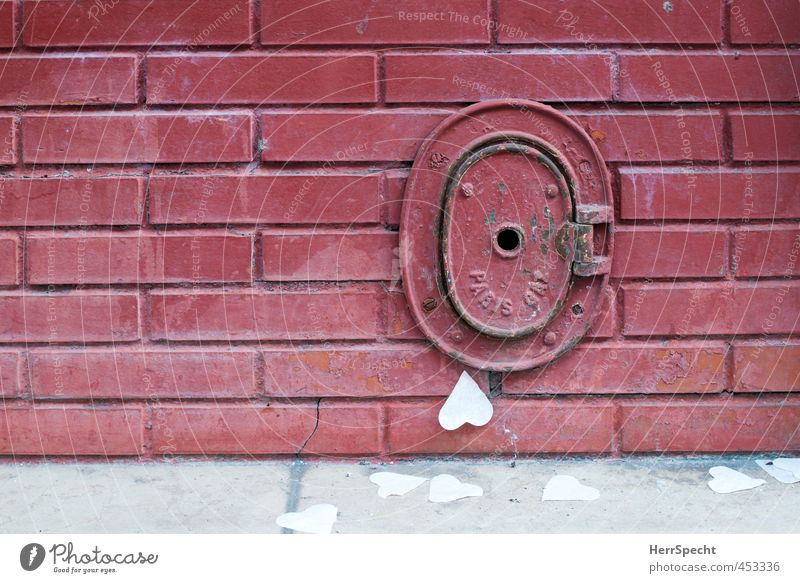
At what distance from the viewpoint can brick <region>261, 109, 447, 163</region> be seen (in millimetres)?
2373

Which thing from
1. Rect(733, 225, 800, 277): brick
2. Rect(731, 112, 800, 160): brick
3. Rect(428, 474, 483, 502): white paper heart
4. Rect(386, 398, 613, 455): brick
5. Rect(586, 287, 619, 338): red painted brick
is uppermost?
Rect(731, 112, 800, 160): brick

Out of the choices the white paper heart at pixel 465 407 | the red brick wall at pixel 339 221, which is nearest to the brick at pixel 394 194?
the red brick wall at pixel 339 221

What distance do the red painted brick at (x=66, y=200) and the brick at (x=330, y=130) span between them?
0.48 meters

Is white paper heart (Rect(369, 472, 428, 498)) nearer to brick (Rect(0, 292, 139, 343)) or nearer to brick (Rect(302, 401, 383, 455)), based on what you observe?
brick (Rect(302, 401, 383, 455))

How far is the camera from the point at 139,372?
2438 mm

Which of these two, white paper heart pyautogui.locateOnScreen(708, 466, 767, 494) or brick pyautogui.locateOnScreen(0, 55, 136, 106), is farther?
brick pyautogui.locateOnScreen(0, 55, 136, 106)

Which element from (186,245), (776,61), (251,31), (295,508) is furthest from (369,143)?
(776,61)

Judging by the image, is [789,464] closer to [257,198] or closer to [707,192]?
[707,192]

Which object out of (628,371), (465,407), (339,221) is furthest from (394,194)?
(628,371)

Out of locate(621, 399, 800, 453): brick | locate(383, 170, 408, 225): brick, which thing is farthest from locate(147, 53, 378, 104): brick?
locate(621, 399, 800, 453): brick

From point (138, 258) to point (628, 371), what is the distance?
64.0 inches

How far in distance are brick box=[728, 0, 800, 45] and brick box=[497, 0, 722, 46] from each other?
6cm

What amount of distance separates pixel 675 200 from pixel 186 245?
157cm
